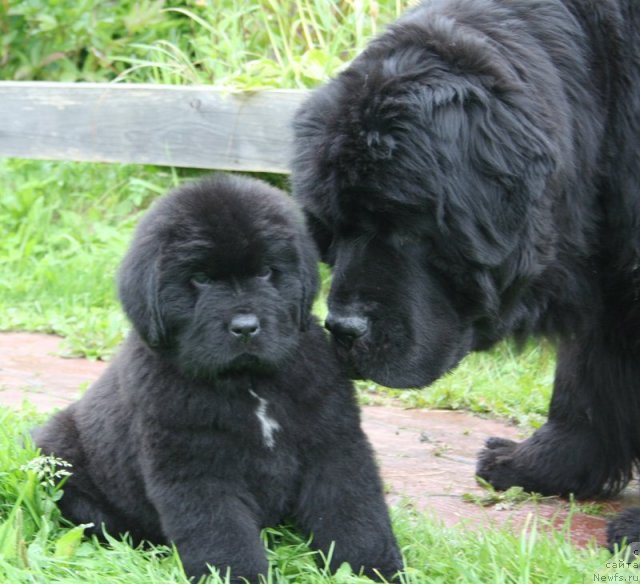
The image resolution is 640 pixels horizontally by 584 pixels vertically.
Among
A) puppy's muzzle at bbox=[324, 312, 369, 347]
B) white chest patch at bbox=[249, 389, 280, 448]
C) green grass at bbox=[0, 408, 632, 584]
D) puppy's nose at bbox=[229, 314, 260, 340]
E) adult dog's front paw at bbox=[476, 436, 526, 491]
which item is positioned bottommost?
Answer: adult dog's front paw at bbox=[476, 436, 526, 491]

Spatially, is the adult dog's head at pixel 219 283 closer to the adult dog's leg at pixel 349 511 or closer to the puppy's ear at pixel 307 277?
the puppy's ear at pixel 307 277

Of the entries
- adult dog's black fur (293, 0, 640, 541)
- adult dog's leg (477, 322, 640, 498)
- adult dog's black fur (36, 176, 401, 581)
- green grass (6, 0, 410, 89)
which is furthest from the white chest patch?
green grass (6, 0, 410, 89)

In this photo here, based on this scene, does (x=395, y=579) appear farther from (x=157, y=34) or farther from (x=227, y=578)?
(x=157, y=34)

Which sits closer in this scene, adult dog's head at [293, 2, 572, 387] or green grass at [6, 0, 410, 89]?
adult dog's head at [293, 2, 572, 387]

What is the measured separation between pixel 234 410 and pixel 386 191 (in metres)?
0.66

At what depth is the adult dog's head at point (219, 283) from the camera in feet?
8.38

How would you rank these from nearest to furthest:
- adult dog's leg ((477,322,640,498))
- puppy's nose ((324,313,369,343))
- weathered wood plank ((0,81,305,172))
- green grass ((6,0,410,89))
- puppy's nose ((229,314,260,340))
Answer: puppy's nose ((229,314,260,340)), puppy's nose ((324,313,369,343)), adult dog's leg ((477,322,640,498)), weathered wood plank ((0,81,305,172)), green grass ((6,0,410,89))

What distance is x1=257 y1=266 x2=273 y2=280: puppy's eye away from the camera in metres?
2.63

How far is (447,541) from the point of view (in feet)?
9.21

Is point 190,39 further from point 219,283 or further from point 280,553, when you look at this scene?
point 280,553

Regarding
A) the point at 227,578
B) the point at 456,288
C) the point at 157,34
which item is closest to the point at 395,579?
the point at 227,578

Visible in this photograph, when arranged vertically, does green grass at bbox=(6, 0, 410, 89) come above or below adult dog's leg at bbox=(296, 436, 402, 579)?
below

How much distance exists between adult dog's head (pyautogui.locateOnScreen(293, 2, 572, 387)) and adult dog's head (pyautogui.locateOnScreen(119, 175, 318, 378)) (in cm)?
13

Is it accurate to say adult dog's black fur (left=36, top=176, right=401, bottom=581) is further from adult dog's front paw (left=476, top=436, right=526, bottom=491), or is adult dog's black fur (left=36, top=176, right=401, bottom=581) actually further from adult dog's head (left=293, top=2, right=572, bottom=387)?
adult dog's front paw (left=476, top=436, right=526, bottom=491)
